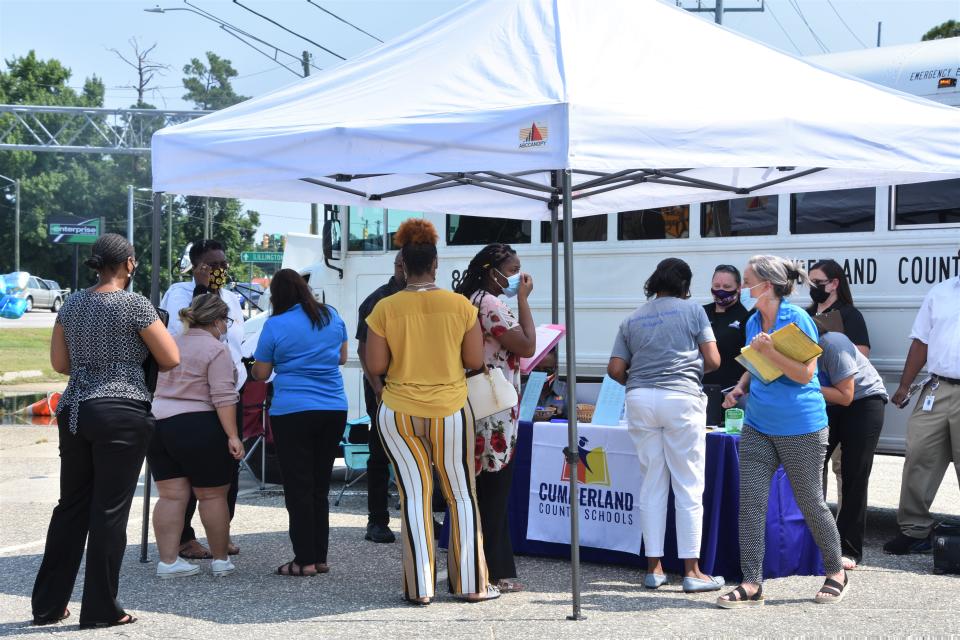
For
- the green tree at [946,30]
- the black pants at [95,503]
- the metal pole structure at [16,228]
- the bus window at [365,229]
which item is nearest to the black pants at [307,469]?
the black pants at [95,503]

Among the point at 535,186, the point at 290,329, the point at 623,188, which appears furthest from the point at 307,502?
the point at 623,188

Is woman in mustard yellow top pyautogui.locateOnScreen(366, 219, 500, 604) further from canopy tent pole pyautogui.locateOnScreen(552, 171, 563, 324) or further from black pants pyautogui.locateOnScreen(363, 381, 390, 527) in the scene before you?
canopy tent pole pyautogui.locateOnScreen(552, 171, 563, 324)

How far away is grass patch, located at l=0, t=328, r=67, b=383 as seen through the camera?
21.6 meters

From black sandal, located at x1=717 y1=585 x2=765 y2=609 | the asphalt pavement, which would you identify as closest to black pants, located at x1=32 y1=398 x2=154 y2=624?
the asphalt pavement

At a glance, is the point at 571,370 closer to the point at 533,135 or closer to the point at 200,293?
the point at 533,135

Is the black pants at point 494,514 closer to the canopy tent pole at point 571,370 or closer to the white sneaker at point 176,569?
the canopy tent pole at point 571,370

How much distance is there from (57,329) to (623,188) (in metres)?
3.89

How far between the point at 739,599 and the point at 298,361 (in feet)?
8.40

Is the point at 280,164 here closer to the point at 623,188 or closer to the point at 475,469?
the point at 475,469

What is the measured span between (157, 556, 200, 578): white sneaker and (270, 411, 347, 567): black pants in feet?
1.89

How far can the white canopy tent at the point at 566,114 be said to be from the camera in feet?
16.3

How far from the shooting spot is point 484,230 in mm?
9094

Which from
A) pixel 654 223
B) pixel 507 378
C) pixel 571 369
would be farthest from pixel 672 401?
pixel 654 223

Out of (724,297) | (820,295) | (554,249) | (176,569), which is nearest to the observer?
(176,569)
